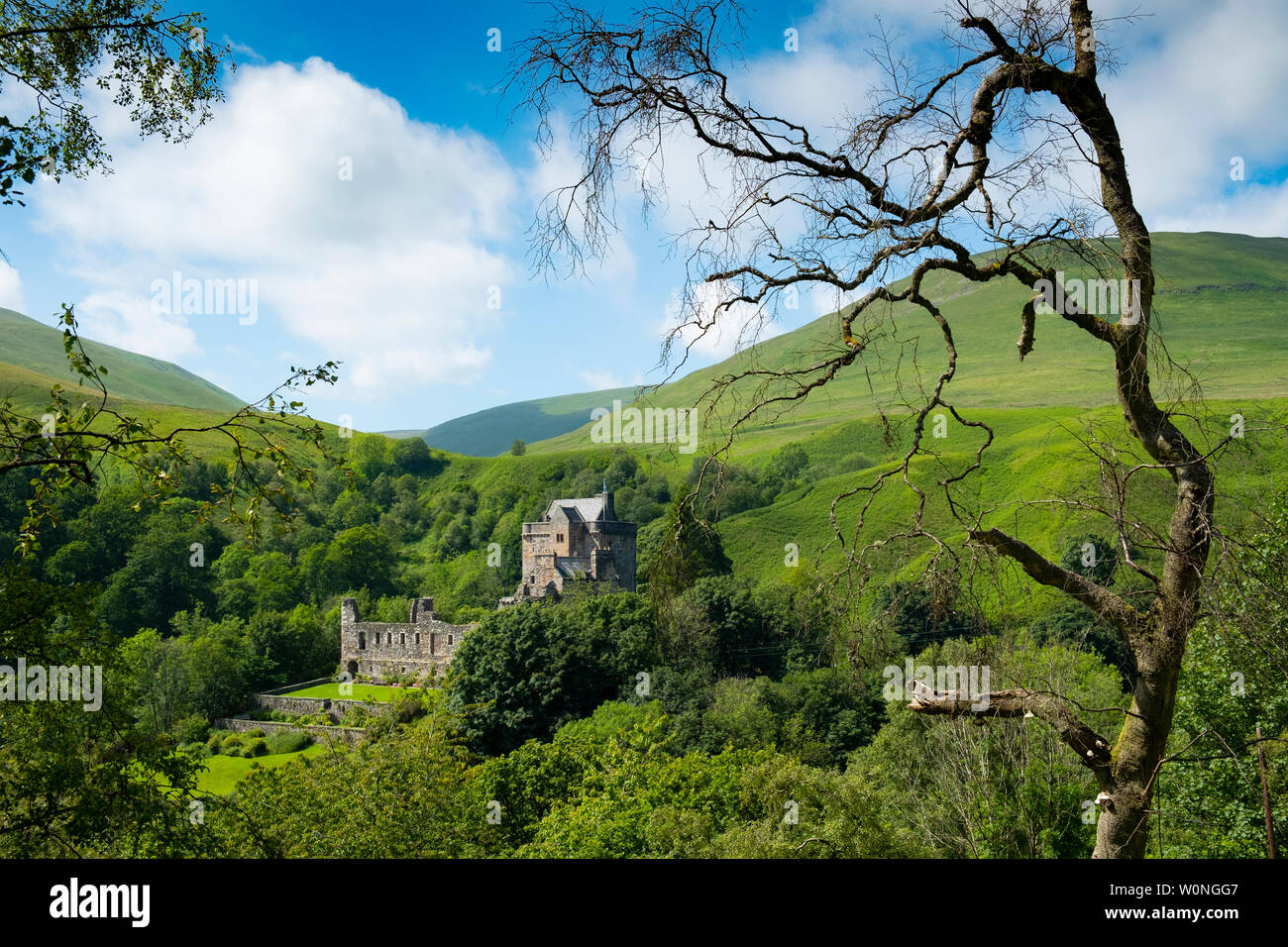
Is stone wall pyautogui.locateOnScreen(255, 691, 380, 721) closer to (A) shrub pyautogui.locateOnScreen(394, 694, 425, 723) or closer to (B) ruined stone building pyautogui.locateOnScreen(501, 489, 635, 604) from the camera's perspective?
(A) shrub pyautogui.locateOnScreen(394, 694, 425, 723)

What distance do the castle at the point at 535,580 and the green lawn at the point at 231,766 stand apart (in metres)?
12.2

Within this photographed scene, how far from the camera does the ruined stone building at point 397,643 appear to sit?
5634 cm

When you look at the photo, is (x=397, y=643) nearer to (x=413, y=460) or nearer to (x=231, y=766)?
(x=231, y=766)

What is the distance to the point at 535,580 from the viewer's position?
63.8 metres

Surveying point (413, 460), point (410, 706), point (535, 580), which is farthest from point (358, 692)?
point (413, 460)

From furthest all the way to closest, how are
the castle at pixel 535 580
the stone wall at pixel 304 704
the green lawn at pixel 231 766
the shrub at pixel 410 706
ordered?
the castle at pixel 535 580 < the stone wall at pixel 304 704 < the shrub at pixel 410 706 < the green lawn at pixel 231 766

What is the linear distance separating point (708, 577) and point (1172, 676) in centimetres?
4572

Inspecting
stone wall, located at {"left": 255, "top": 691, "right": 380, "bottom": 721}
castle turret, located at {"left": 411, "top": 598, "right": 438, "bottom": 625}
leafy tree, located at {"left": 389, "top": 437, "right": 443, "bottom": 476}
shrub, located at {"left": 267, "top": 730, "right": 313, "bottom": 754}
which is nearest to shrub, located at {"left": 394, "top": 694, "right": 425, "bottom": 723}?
stone wall, located at {"left": 255, "top": 691, "right": 380, "bottom": 721}

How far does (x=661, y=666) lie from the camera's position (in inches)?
1628

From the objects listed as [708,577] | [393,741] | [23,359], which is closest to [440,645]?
[708,577]

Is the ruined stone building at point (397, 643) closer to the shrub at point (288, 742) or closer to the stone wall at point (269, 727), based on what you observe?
the stone wall at point (269, 727)

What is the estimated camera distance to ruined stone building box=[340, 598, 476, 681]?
56344 millimetres

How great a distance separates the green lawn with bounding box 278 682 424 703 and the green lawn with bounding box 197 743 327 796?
529cm

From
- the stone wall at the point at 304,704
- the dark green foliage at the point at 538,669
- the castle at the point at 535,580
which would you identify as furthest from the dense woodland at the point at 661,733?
the castle at the point at 535,580
